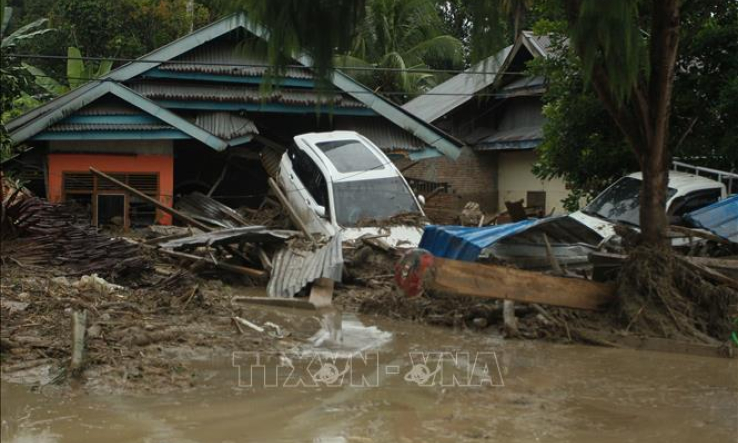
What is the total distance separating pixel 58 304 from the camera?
355 inches

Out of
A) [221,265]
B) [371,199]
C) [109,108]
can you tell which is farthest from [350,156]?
[109,108]

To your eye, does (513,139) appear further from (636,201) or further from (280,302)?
(280,302)

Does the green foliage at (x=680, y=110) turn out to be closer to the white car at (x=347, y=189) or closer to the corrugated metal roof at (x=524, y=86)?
the white car at (x=347, y=189)

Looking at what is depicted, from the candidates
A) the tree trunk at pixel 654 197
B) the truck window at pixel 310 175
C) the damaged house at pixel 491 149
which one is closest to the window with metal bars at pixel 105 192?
the truck window at pixel 310 175

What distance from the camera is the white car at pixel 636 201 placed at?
43.1 feet

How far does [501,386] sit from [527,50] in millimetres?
17402

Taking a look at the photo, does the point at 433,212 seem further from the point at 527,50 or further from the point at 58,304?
the point at 58,304

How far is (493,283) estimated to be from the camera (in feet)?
30.3

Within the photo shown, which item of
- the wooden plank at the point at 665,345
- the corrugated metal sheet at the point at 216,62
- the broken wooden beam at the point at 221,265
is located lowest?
the wooden plank at the point at 665,345

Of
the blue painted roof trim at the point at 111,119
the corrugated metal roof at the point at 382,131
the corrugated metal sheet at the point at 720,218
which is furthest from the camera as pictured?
the corrugated metal roof at the point at 382,131

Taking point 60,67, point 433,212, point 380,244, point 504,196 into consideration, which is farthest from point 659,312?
point 60,67

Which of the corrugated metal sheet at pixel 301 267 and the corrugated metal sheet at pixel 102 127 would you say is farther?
the corrugated metal sheet at pixel 102 127

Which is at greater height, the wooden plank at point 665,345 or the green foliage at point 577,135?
the green foliage at point 577,135

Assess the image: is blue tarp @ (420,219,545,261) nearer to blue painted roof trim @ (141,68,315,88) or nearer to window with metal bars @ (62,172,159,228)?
blue painted roof trim @ (141,68,315,88)
